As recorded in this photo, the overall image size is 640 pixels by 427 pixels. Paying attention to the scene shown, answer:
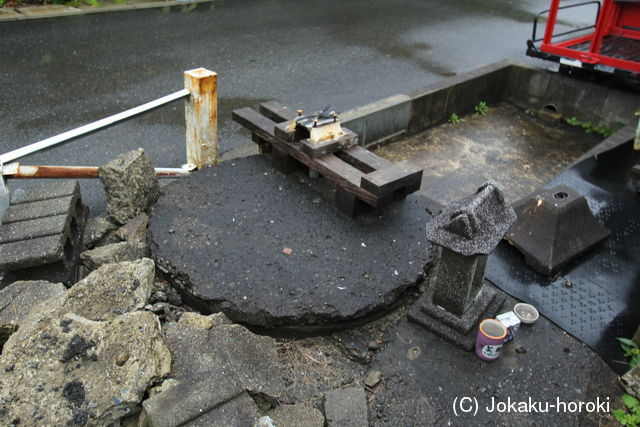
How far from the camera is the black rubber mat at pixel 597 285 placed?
392 centimetres

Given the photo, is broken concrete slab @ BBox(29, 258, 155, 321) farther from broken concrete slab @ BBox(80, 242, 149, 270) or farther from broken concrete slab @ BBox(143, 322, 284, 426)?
broken concrete slab @ BBox(80, 242, 149, 270)

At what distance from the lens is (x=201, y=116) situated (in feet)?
16.2

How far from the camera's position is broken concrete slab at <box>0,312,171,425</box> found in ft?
Result: 8.34

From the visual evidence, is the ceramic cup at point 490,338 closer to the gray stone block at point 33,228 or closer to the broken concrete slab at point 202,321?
the broken concrete slab at point 202,321

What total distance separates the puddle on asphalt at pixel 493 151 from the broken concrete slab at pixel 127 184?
323 cm

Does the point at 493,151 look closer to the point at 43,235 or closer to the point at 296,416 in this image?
the point at 296,416

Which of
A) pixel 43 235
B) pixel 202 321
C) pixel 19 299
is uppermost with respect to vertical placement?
pixel 43 235

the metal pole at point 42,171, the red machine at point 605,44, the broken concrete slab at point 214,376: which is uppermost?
the red machine at point 605,44

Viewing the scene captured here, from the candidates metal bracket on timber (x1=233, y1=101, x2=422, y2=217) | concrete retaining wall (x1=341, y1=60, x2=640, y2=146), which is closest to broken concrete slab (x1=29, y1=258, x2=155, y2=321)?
metal bracket on timber (x1=233, y1=101, x2=422, y2=217)

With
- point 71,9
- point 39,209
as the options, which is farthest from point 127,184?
point 71,9

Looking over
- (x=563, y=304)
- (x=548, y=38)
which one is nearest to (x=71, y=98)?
(x=563, y=304)

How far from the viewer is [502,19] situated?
1280 cm

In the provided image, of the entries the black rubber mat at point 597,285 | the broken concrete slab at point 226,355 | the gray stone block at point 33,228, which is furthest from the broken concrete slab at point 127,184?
the black rubber mat at point 597,285

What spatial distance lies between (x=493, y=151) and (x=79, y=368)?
19.8ft
